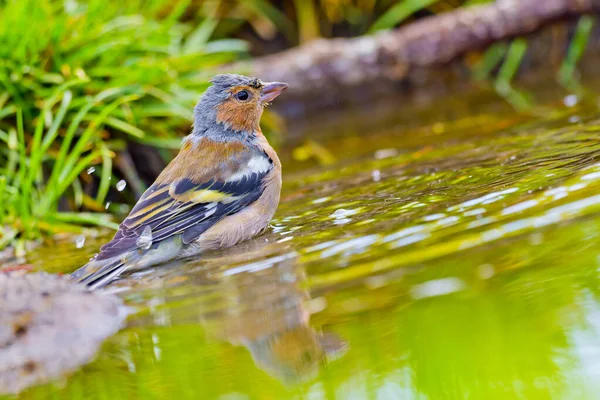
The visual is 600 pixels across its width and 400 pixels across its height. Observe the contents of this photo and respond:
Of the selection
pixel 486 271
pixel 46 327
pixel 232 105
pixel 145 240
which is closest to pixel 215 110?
pixel 232 105

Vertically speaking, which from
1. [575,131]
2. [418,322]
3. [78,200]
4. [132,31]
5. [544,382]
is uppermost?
[132,31]

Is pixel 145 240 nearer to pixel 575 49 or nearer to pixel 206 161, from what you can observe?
pixel 206 161

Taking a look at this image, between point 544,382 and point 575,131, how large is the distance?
3168 mm

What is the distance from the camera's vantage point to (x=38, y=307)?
2.86 metres

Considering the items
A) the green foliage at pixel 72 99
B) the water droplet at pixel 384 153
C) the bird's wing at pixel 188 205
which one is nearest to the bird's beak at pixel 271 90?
the bird's wing at pixel 188 205

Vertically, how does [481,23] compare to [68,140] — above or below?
above

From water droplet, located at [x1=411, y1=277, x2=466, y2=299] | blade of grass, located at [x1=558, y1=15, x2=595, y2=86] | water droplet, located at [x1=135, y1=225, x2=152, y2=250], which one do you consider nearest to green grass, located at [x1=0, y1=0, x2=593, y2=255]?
water droplet, located at [x1=135, y1=225, x2=152, y2=250]

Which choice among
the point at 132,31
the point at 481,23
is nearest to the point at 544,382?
the point at 132,31

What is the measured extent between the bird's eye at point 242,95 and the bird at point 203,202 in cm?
8

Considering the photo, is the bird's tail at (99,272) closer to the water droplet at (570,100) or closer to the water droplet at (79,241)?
the water droplet at (79,241)

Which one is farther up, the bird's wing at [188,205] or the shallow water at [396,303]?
the bird's wing at [188,205]

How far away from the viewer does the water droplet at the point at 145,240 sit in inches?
152

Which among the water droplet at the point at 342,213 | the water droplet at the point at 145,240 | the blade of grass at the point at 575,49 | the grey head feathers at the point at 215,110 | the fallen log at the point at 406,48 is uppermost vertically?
the fallen log at the point at 406,48

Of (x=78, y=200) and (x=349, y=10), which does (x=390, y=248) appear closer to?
(x=78, y=200)
